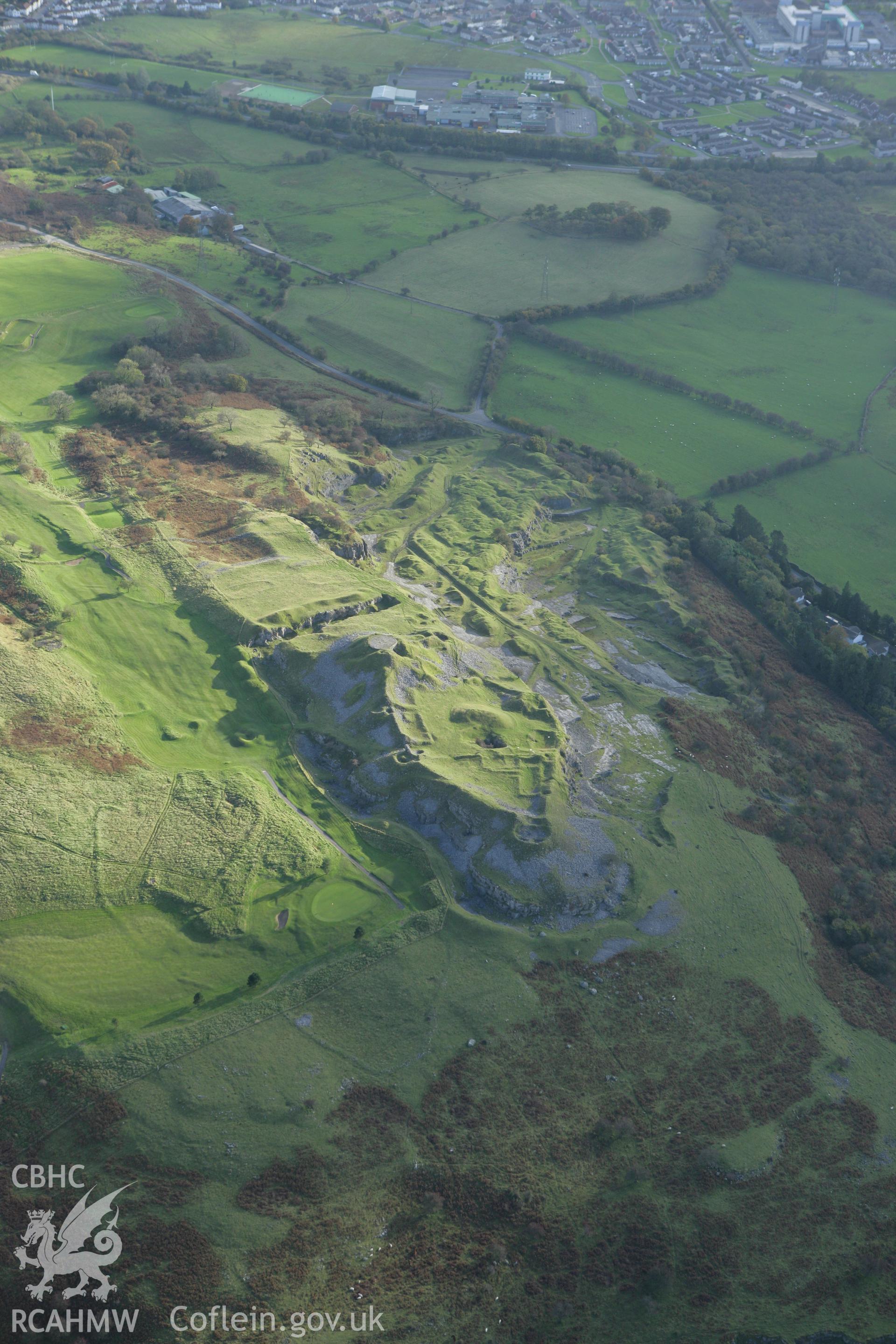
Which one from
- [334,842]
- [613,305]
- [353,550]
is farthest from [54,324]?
[334,842]

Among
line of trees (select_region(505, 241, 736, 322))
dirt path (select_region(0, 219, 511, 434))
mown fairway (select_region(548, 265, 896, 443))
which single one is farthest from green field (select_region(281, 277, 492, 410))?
mown fairway (select_region(548, 265, 896, 443))

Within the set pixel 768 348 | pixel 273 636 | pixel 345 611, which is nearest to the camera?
pixel 273 636

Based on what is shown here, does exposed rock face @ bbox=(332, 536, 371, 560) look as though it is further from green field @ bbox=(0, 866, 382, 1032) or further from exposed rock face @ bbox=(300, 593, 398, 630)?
green field @ bbox=(0, 866, 382, 1032)

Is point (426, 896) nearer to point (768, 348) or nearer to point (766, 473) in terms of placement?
point (766, 473)

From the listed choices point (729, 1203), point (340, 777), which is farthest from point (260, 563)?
point (729, 1203)

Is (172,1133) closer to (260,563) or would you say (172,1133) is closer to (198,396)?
(260,563)

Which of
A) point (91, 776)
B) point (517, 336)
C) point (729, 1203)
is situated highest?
point (517, 336)
